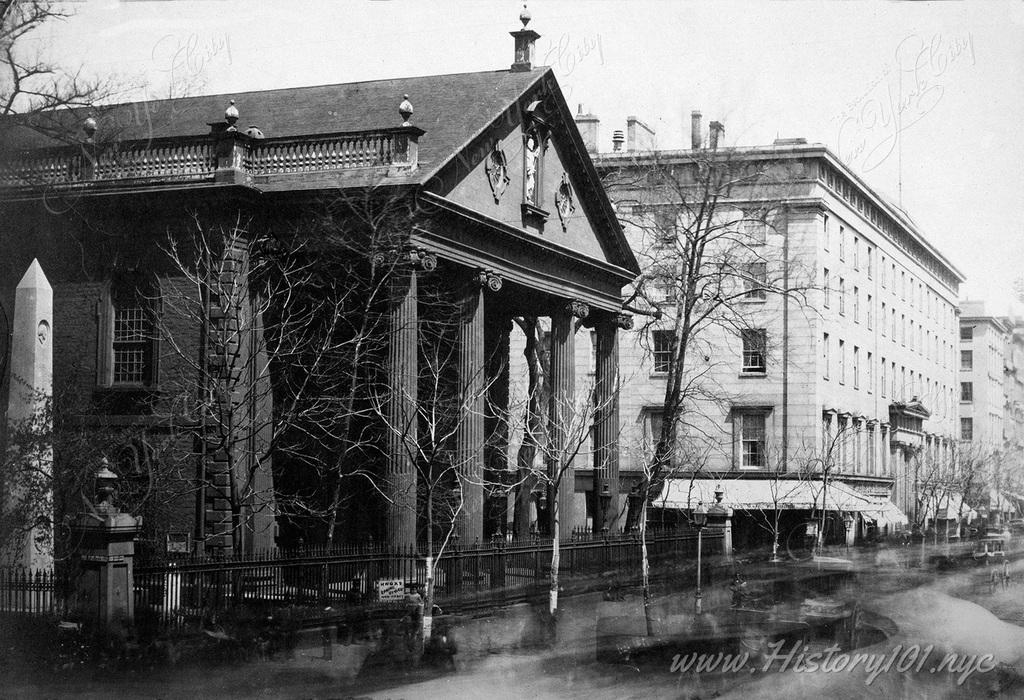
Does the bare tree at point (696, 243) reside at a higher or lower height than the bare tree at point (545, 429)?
higher

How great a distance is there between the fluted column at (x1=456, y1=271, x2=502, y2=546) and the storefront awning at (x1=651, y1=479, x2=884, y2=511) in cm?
2050

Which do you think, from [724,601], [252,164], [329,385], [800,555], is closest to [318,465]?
[329,385]

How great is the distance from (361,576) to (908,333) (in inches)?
Result: 1099

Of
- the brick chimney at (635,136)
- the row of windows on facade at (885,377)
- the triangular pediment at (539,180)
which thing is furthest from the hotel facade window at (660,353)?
the triangular pediment at (539,180)

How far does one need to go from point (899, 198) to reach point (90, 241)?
59.5 ft

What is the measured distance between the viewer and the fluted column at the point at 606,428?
38.4 meters

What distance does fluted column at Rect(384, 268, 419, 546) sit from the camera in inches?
1101

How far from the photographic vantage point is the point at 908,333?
45.2m

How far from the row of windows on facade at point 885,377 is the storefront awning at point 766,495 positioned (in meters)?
4.43

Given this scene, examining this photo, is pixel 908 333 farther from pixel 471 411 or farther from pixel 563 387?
pixel 471 411

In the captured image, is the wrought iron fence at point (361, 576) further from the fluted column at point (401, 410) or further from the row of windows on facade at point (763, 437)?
the row of windows on facade at point (763, 437)

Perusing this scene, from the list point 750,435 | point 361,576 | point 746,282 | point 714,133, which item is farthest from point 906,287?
point 361,576

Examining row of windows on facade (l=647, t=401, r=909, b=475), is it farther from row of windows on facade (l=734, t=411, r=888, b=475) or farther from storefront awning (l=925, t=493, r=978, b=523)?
storefront awning (l=925, t=493, r=978, b=523)

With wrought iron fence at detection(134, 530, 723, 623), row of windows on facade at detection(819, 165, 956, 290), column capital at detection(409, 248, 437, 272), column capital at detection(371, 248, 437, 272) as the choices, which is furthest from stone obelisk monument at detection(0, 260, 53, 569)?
row of windows on facade at detection(819, 165, 956, 290)
